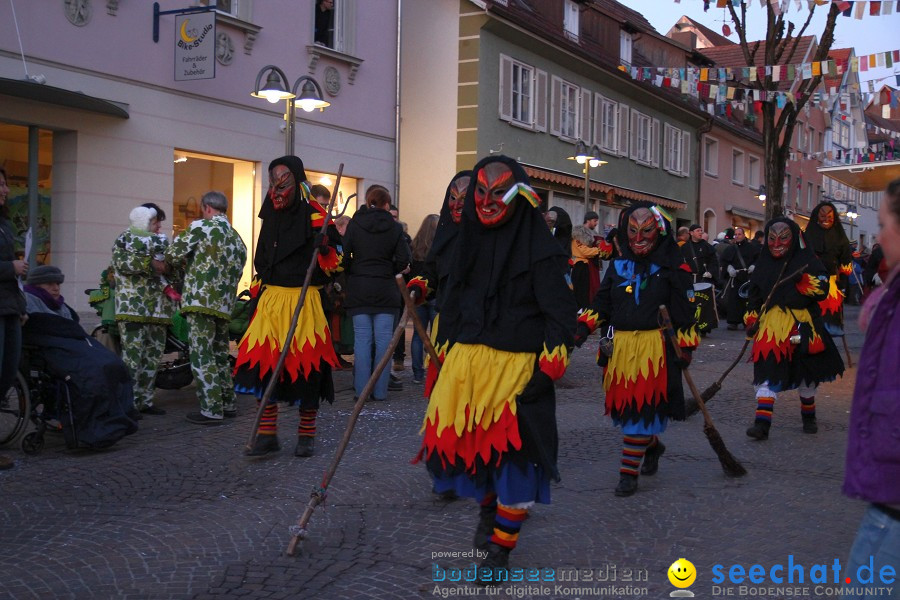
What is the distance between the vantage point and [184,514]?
5316mm

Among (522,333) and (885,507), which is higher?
(522,333)

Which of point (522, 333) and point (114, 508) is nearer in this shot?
point (522, 333)

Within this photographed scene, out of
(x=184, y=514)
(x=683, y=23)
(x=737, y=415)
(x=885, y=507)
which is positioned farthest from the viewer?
(x=683, y=23)

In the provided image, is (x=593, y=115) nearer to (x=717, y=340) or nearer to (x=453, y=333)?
(x=717, y=340)

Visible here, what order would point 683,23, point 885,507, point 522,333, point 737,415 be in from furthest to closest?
point 683,23 → point 737,415 → point 522,333 → point 885,507

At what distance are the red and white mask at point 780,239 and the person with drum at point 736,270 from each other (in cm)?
1069

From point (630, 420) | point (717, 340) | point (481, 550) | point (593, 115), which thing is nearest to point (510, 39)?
point (593, 115)

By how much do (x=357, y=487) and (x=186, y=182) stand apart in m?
9.90

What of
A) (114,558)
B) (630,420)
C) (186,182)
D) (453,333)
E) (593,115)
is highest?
(593,115)

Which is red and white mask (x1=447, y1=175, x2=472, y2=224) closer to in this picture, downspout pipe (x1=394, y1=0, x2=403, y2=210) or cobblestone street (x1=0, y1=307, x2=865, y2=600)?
cobblestone street (x1=0, y1=307, x2=865, y2=600)

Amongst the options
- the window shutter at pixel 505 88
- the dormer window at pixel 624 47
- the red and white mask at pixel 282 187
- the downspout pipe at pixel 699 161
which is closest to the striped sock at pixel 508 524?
the red and white mask at pixel 282 187

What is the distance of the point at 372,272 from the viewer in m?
8.95

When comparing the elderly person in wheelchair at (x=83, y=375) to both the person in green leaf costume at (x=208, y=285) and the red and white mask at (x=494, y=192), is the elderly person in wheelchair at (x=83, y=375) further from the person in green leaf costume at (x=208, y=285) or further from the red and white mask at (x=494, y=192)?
the red and white mask at (x=494, y=192)

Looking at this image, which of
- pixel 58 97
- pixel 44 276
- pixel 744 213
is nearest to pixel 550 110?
pixel 58 97
